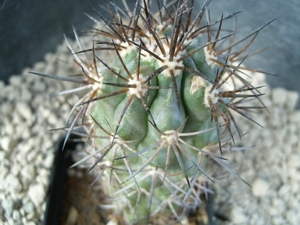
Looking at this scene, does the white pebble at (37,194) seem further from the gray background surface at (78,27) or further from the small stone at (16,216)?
the gray background surface at (78,27)

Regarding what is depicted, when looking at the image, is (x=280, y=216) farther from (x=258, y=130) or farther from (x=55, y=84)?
Result: (x=55, y=84)

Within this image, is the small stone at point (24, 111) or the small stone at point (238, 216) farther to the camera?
the small stone at point (24, 111)

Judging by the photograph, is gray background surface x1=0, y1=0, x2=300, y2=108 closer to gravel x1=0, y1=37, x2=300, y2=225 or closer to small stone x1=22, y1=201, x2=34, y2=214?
gravel x1=0, y1=37, x2=300, y2=225

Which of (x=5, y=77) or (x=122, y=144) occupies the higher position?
(x=5, y=77)

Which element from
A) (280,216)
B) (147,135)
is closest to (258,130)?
(280,216)

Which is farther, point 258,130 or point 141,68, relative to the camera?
point 258,130

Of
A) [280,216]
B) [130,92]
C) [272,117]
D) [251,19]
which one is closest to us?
[130,92]

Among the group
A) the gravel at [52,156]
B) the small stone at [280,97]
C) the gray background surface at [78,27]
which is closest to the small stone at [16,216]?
the gravel at [52,156]
